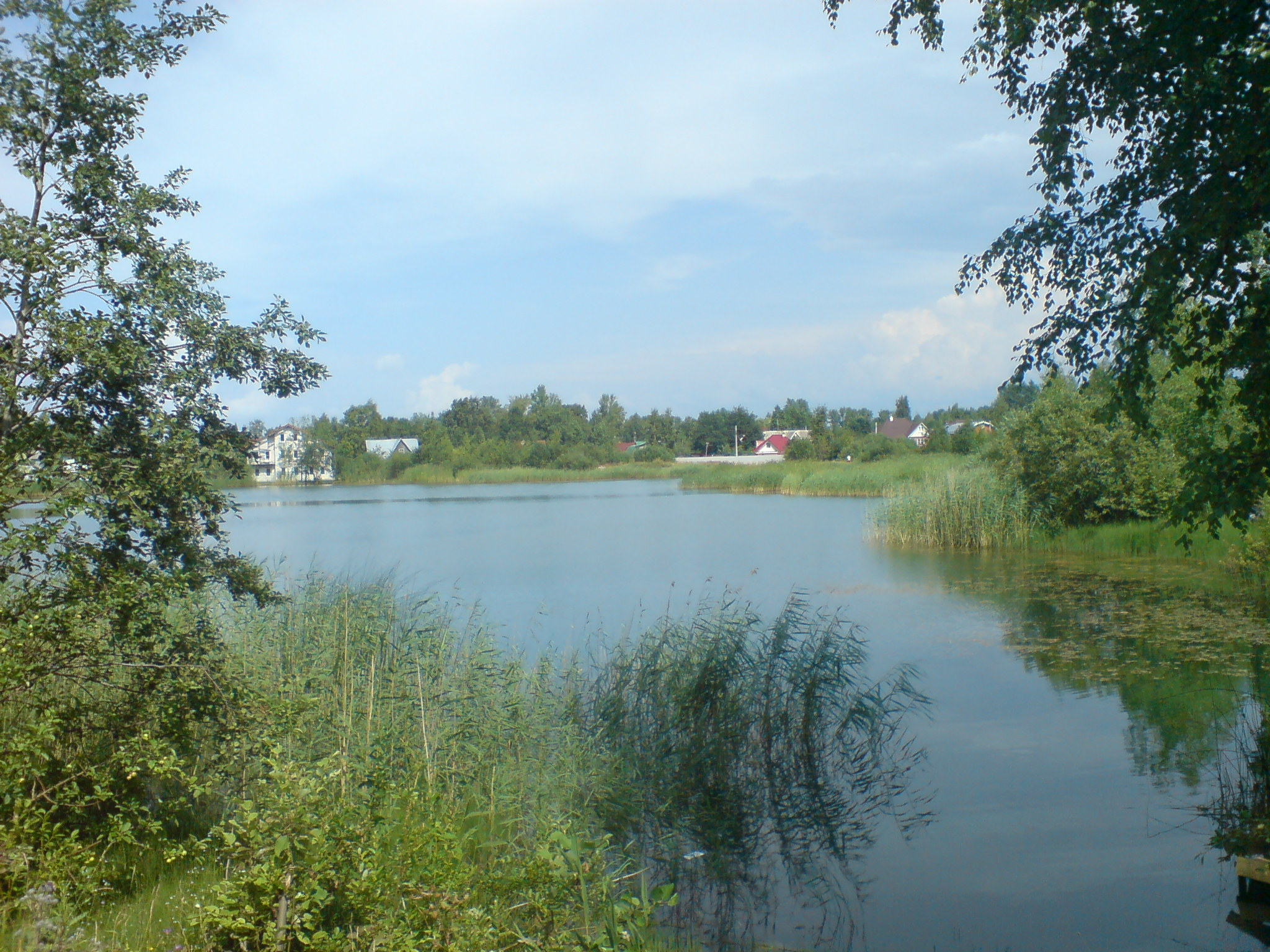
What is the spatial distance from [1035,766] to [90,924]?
21.6 ft

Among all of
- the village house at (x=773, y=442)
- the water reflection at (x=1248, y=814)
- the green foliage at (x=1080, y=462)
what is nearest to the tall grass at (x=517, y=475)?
the village house at (x=773, y=442)

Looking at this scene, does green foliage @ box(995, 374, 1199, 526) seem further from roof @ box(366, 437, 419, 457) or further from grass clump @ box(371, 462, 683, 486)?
roof @ box(366, 437, 419, 457)

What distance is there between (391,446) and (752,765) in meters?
75.4

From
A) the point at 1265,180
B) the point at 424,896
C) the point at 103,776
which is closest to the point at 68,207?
the point at 103,776

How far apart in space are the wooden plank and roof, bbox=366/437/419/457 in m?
64.6

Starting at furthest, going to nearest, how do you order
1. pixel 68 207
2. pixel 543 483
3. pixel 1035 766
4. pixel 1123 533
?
pixel 543 483
pixel 1123 533
pixel 1035 766
pixel 68 207

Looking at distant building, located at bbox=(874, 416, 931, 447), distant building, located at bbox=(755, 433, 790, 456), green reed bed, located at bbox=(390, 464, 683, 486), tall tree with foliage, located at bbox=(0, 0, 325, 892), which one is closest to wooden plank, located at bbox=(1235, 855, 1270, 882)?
tall tree with foliage, located at bbox=(0, 0, 325, 892)

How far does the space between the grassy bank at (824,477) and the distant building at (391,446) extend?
26231 mm

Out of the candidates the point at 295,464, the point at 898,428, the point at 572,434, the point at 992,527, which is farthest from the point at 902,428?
the point at 992,527

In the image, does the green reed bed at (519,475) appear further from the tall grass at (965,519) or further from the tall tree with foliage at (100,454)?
the tall tree with foliage at (100,454)

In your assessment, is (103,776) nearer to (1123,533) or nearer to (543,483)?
(1123,533)

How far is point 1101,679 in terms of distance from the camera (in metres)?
9.77

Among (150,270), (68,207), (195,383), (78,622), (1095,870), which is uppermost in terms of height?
(68,207)

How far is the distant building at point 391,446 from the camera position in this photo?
69188 millimetres
